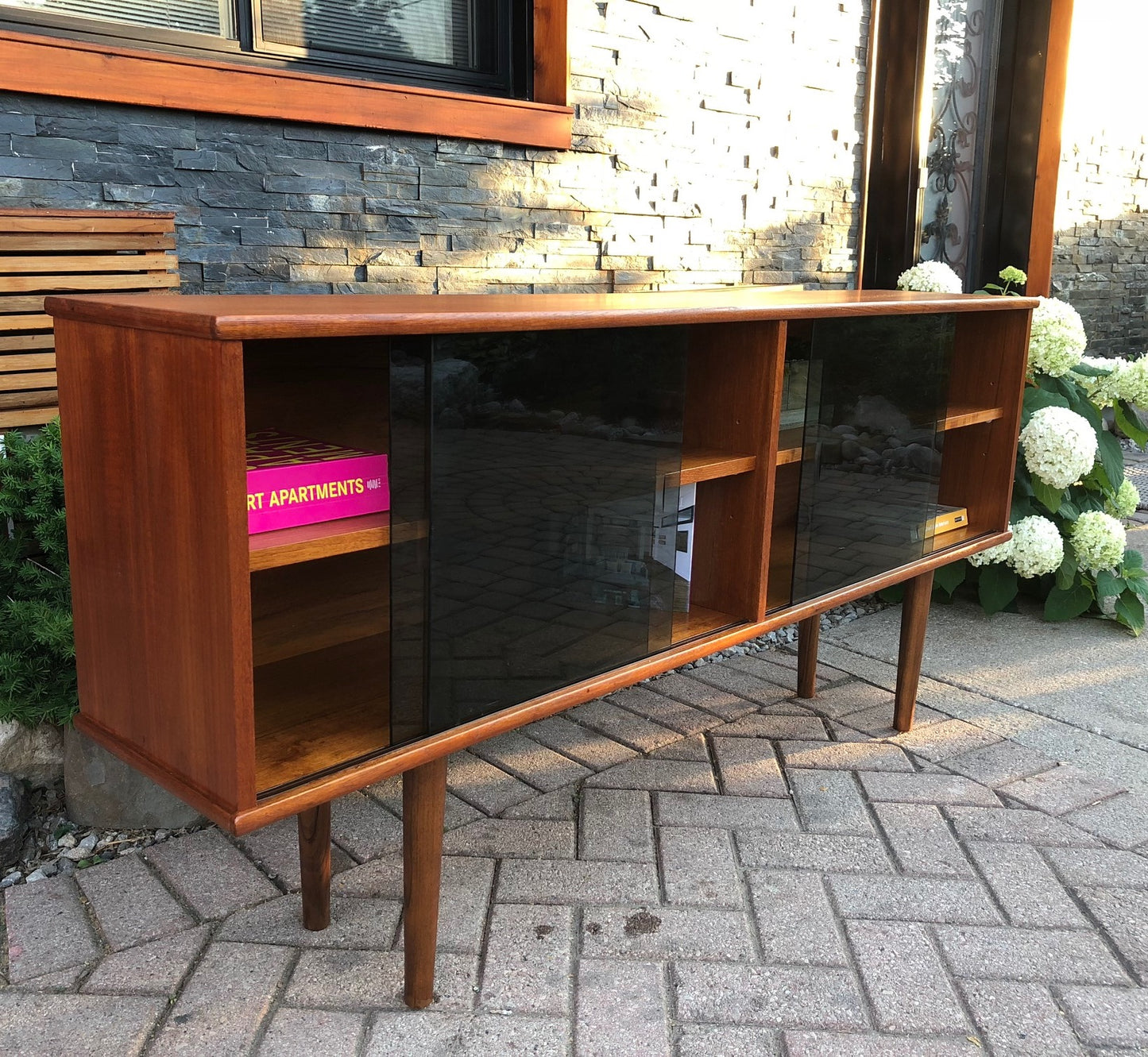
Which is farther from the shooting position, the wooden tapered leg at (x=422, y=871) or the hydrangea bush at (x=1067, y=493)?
the hydrangea bush at (x=1067, y=493)

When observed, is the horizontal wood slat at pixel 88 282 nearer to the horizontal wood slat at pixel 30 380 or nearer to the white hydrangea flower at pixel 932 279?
the horizontal wood slat at pixel 30 380

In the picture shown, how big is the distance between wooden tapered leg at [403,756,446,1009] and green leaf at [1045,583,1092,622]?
304 cm

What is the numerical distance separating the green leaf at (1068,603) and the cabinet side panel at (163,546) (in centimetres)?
346

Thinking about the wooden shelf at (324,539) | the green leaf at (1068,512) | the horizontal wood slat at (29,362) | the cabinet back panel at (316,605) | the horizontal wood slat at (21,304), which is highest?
the horizontal wood slat at (21,304)

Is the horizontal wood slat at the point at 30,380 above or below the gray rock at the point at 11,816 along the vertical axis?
above

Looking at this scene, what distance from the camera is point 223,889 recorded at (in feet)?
7.76

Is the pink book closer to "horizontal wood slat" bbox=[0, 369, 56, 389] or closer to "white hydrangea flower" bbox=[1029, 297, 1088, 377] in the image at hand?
"horizontal wood slat" bbox=[0, 369, 56, 389]

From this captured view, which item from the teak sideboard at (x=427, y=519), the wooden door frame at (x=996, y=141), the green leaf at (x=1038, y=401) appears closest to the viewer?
the teak sideboard at (x=427, y=519)

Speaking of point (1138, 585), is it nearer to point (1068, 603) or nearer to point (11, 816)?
point (1068, 603)

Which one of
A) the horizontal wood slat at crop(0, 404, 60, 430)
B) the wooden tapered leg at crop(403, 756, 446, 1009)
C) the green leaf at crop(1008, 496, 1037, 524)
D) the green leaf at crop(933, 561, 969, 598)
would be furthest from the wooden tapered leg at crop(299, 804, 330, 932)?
the green leaf at crop(1008, 496, 1037, 524)

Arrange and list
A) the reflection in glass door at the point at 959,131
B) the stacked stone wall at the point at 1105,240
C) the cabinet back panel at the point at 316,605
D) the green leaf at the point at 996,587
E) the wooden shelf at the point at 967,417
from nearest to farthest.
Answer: the cabinet back panel at the point at 316,605
the wooden shelf at the point at 967,417
the green leaf at the point at 996,587
the reflection in glass door at the point at 959,131
the stacked stone wall at the point at 1105,240

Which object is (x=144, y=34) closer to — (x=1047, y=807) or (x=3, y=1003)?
(x=3, y=1003)

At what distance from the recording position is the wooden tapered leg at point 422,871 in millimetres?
1898

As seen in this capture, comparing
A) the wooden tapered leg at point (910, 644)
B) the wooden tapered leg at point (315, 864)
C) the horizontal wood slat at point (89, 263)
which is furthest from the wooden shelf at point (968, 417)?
the horizontal wood slat at point (89, 263)
